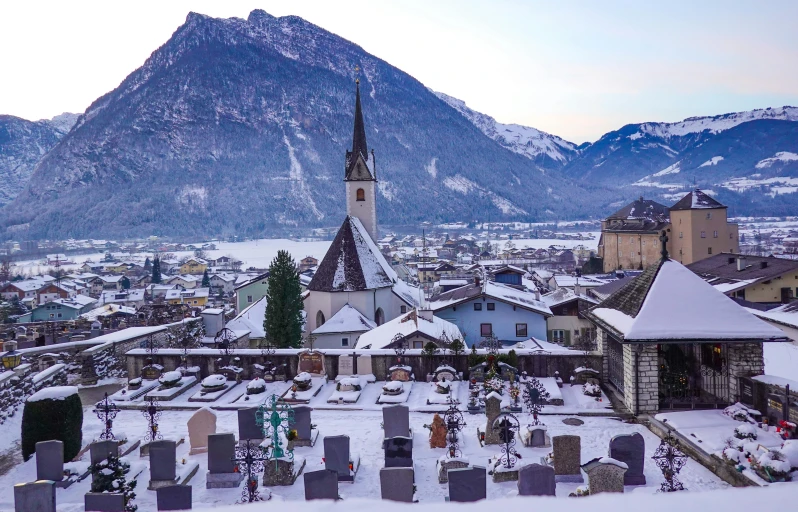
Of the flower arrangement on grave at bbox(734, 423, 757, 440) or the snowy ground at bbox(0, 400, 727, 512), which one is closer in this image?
the snowy ground at bbox(0, 400, 727, 512)

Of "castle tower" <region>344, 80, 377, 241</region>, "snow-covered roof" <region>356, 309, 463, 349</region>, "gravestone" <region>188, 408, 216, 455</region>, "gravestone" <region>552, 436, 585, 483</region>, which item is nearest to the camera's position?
"gravestone" <region>552, 436, 585, 483</region>

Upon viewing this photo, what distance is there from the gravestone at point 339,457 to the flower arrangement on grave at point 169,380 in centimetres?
974

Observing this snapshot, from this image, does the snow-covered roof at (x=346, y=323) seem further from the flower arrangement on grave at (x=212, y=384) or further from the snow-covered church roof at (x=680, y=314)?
the snow-covered church roof at (x=680, y=314)

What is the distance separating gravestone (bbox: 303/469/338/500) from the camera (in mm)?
10820

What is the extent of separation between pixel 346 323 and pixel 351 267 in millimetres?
4240

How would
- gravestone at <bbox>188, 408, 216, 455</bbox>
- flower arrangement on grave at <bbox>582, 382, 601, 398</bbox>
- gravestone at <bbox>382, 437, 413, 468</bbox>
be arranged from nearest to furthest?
gravestone at <bbox>382, 437, 413, 468</bbox> < gravestone at <bbox>188, 408, 216, 455</bbox> < flower arrangement on grave at <bbox>582, 382, 601, 398</bbox>

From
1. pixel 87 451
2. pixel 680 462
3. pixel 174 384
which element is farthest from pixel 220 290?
pixel 680 462

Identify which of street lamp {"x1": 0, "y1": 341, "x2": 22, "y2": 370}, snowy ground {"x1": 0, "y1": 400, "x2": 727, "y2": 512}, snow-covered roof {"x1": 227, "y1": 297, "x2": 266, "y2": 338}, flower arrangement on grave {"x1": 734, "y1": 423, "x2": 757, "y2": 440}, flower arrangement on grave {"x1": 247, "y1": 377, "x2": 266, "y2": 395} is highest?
street lamp {"x1": 0, "y1": 341, "x2": 22, "y2": 370}

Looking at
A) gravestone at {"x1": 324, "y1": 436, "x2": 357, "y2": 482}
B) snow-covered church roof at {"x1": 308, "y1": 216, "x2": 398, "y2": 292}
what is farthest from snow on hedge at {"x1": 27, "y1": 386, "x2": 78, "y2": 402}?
snow-covered church roof at {"x1": 308, "y1": 216, "x2": 398, "y2": 292}

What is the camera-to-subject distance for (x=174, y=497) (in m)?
10.8

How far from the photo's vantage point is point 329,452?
1273 cm

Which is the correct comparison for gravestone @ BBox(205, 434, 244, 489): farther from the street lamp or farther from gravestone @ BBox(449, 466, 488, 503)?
the street lamp

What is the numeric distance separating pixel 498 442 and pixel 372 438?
11.0ft

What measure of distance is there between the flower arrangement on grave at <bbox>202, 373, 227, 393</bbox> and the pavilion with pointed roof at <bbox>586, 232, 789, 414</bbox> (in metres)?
12.9
